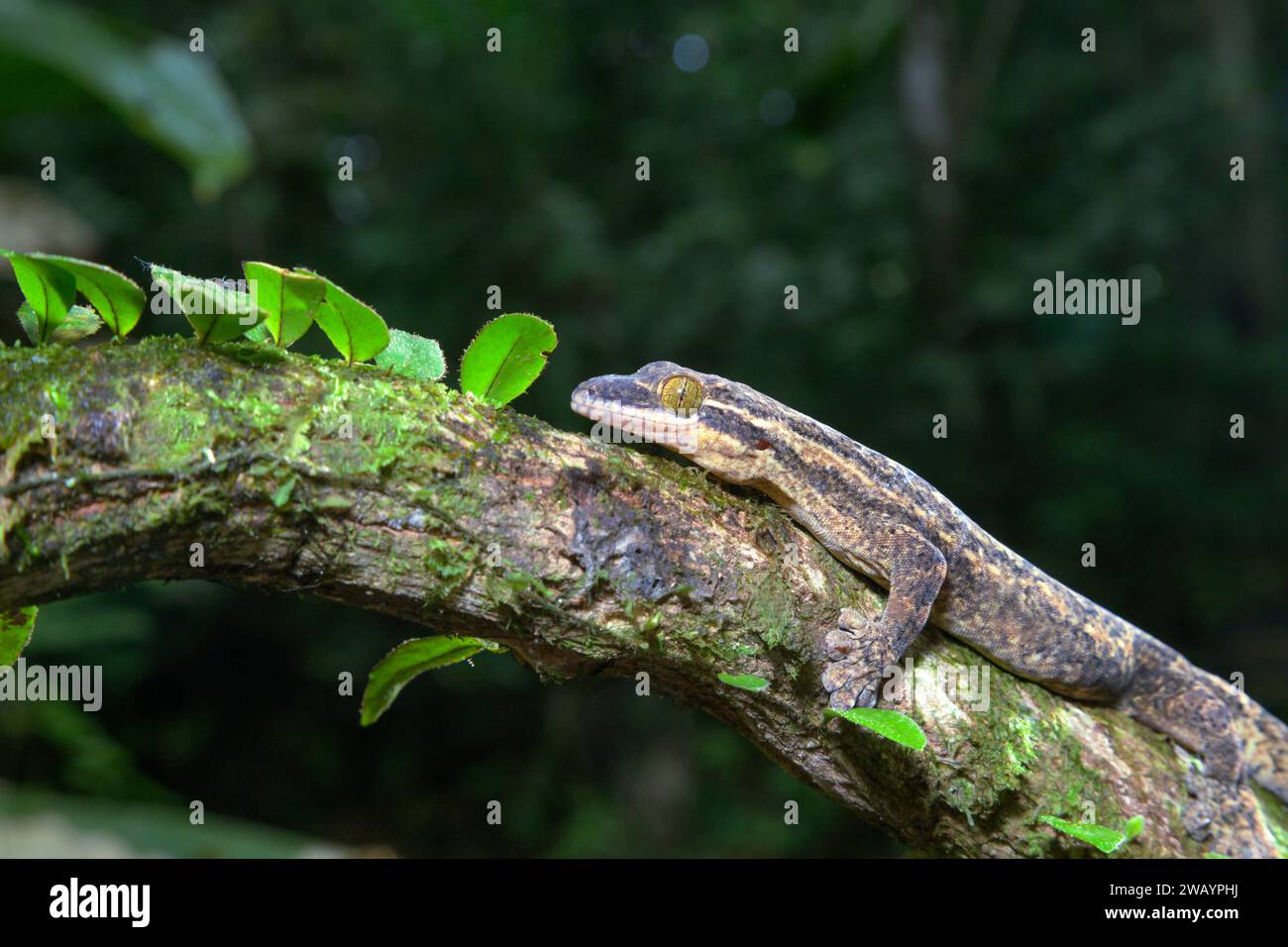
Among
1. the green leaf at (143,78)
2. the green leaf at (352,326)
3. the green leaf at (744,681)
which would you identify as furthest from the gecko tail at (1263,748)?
the green leaf at (143,78)

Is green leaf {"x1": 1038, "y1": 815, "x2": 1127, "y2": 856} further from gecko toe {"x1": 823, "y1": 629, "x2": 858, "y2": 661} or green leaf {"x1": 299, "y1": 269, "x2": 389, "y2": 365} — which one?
green leaf {"x1": 299, "y1": 269, "x2": 389, "y2": 365}

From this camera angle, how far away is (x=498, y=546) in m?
2.68

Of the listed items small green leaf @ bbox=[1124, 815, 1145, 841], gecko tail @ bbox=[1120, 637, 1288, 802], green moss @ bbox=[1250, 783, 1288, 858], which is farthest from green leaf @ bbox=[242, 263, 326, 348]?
green moss @ bbox=[1250, 783, 1288, 858]

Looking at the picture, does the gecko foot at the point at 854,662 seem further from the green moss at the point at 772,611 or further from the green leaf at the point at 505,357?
the green leaf at the point at 505,357

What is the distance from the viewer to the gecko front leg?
3150 millimetres

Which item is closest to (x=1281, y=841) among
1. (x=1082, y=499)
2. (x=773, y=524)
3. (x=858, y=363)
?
(x=773, y=524)

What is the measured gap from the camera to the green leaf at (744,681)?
2.88 m

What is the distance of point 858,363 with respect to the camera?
34.6 ft

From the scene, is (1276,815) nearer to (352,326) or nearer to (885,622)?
(885,622)

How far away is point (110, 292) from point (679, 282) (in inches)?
328

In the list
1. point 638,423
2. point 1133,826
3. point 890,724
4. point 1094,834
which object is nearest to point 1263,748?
point 1133,826

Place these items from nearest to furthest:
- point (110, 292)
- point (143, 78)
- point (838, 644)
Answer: point (143, 78), point (110, 292), point (838, 644)

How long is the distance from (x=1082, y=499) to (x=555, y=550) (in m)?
10.4
